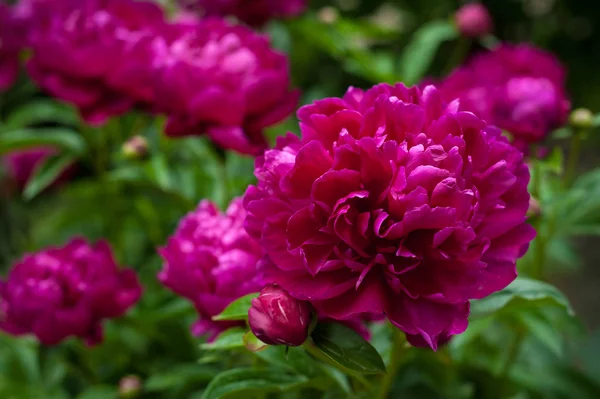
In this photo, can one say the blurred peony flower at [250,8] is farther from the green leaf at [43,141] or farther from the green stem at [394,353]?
the green stem at [394,353]

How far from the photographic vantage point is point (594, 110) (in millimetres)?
1811

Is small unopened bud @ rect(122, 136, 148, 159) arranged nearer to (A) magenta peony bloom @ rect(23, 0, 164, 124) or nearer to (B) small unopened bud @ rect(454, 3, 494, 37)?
(A) magenta peony bloom @ rect(23, 0, 164, 124)

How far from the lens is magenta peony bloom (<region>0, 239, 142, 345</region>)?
797 mm

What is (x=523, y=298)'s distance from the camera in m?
0.61

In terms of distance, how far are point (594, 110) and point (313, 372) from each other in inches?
56.2

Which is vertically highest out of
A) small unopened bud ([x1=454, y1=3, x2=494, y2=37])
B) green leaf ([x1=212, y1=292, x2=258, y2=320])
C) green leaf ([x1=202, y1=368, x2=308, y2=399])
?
green leaf ([x1=212, y1=292, x2=258, y2=320])

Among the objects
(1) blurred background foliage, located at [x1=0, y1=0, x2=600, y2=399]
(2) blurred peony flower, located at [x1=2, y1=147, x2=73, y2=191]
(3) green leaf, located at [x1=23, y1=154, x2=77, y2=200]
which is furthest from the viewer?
(2) blurred peony flower, located at [x1=2, y1=147, x2=73, y2=191]

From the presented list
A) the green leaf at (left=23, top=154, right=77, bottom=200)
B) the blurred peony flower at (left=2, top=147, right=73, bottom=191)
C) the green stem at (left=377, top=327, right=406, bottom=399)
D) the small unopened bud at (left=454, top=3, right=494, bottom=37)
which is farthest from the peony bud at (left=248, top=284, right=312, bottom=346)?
the blurred peony flower at (left=2, top=147, right=73, bottom=191)

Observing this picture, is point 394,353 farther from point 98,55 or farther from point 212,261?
point 98,55

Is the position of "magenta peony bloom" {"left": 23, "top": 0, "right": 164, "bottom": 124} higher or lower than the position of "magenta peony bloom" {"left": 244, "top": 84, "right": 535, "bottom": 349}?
lower

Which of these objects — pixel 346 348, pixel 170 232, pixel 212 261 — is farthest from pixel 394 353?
pixel 170 232

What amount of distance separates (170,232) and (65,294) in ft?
1.01

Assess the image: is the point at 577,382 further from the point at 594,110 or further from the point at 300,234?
the point at 594,110

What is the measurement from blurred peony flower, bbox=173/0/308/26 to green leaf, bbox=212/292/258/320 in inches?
27.1
